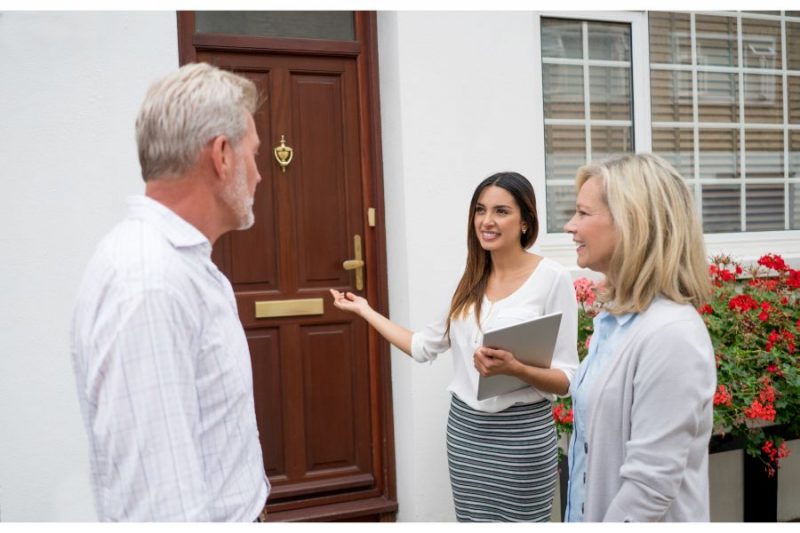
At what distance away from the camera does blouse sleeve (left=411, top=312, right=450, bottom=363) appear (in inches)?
115

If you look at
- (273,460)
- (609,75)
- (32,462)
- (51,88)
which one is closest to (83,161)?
(51,88)

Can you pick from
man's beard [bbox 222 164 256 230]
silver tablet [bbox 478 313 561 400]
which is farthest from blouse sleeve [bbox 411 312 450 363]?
man's beard [bbox 222 164 256 230]

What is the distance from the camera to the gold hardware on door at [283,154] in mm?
3846

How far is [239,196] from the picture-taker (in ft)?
4.97

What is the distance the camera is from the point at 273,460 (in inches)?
153

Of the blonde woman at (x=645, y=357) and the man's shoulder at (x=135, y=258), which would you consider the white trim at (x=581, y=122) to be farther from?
the man's shoulder at (x=135, y=258)

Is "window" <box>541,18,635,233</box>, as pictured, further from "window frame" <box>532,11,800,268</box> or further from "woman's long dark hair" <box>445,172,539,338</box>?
"woman's long dark hair" <box>445,172,539,338</box>

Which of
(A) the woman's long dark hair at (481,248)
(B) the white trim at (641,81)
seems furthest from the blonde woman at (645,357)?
(B) the white trim at (641,81)

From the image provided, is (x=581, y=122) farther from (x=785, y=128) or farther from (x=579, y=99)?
(x=785, y=128)

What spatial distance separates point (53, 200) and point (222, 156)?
2245 mm

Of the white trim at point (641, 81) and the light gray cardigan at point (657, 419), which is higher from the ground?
the white trim at point (641, 81)

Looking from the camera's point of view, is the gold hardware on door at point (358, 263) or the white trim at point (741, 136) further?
the white trim at point (741, 136)

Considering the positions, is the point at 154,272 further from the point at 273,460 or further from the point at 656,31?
the point at 656,31

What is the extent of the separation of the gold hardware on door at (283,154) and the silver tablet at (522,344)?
1851 mm
